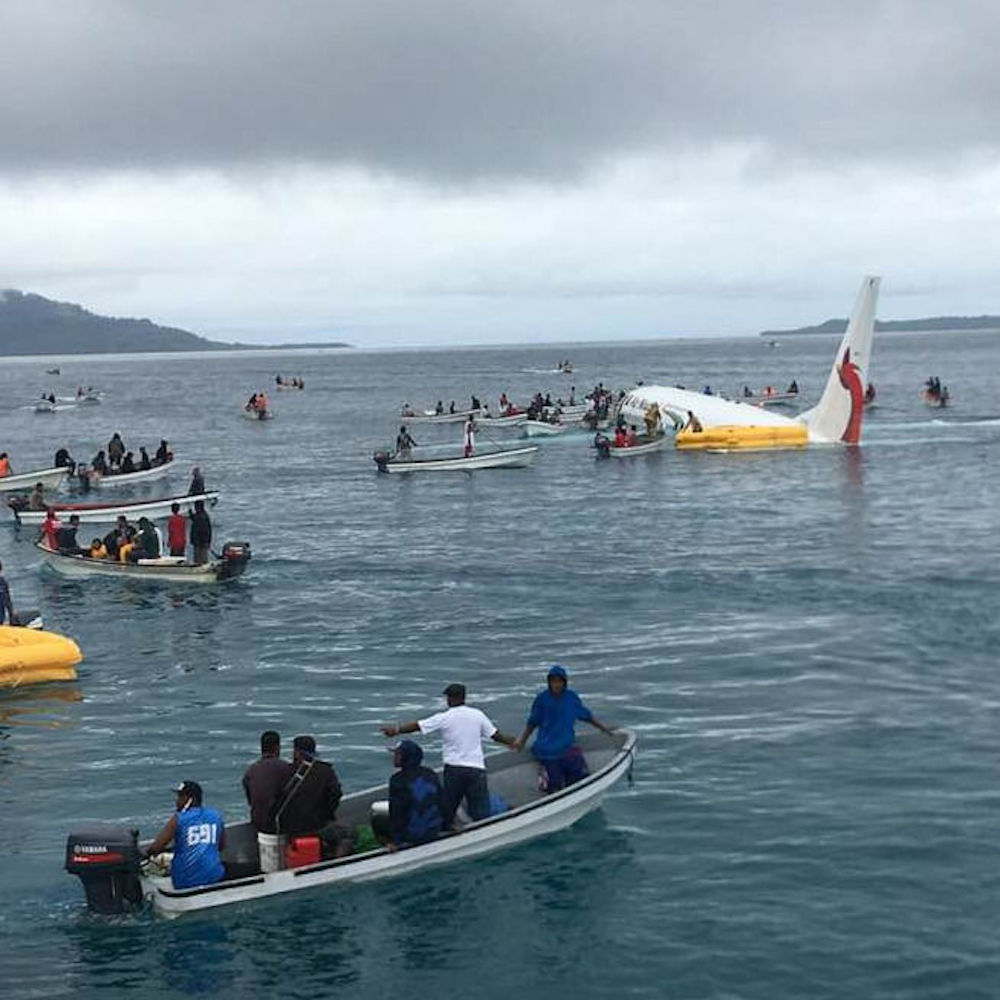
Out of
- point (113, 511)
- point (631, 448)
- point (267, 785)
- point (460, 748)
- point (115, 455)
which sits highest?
point (631, 448)

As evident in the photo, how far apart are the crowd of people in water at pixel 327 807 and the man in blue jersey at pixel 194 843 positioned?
0.04 ft

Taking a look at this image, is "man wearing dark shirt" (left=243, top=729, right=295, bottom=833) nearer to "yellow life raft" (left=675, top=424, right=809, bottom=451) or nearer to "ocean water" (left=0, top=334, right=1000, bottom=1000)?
"ocean water" (left=0, top=334, right=1000, bottom=1000)

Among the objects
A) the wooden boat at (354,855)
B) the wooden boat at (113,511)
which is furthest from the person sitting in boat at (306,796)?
the wooden boat at (113,511)

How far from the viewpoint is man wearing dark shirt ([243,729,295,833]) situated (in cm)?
1614

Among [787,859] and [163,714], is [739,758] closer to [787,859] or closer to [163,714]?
[787,859]

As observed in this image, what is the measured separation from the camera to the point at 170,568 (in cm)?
3741

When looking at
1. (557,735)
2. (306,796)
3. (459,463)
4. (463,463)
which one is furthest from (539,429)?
(306,796)

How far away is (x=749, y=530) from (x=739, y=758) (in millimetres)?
24435

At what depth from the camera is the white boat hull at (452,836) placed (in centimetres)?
1583

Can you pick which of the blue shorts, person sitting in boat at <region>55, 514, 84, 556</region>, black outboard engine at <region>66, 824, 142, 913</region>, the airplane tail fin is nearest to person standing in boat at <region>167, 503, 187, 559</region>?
person sitting in boat at <region>55, 514, 84, 556</region>

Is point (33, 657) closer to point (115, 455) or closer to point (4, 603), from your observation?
point (4, 603)

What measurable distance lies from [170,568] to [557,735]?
2177 centimetres

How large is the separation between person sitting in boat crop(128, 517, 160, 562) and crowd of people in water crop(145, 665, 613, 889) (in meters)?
22.7

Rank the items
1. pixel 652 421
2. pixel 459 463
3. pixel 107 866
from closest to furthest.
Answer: pixel 107 866 → pixel 459 463 → pixel 652 421
